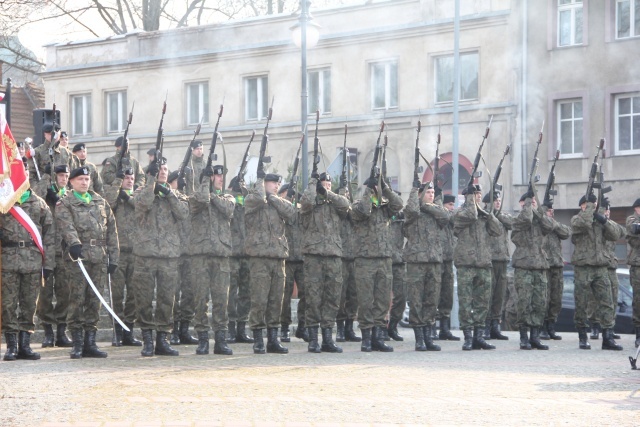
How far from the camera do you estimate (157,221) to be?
13664 millimetres

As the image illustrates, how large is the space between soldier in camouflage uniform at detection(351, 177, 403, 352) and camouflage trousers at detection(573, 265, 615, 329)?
3144mm

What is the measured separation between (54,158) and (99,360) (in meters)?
3.32

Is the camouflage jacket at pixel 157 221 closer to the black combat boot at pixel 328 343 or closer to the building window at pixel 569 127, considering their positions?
the black combat boot at pixel 328 343

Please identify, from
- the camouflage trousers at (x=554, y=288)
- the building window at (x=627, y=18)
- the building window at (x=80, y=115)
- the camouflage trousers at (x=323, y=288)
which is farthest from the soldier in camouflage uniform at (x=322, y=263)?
the building window at (x=80, y=115)

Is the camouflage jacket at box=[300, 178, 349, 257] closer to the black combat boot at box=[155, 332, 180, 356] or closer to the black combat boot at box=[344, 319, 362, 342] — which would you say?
the black combat boot at box=[155, 332, 180, 356]

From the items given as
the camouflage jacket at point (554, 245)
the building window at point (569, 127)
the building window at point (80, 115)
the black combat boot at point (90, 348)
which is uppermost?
the building window at point (80, 115)

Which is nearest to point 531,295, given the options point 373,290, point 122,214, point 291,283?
point 373,290

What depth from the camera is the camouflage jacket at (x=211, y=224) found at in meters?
14.2

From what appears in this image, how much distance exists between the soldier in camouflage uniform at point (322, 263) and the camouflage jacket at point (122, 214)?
2.18 meters

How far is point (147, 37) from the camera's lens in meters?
35.5

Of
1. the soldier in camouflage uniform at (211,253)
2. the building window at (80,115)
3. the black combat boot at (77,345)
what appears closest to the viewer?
the black combat boot at (77,345)

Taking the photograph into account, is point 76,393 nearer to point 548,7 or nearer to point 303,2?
point 303,2

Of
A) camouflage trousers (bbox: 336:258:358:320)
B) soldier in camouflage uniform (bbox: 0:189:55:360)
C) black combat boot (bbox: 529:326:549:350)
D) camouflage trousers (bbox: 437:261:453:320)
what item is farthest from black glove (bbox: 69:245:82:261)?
black combat boot (bbox: 529:326:549:350)

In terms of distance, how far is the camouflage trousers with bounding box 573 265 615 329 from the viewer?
16.2 meters
